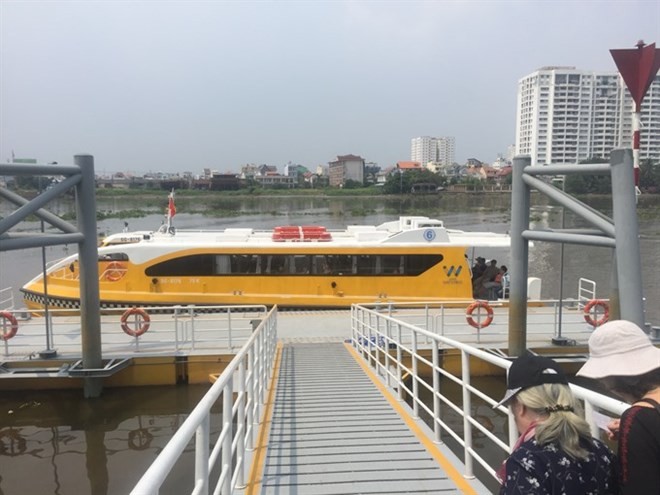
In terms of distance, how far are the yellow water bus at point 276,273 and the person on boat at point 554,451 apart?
12967 mm

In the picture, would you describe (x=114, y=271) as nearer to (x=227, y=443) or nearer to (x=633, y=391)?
(x=227, y=443)

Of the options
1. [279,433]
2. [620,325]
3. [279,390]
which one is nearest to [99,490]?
[279,390]

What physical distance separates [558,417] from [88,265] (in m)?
9.19

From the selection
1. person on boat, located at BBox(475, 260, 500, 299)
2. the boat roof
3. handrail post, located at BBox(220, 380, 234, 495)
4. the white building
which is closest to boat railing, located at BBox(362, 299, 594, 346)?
person on boat, located at BBox(475, 260, 500, 299)

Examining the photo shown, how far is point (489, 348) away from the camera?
35.1 feet

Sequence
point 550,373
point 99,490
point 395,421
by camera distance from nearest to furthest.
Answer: point 550,373, point 395,421, point 99,490

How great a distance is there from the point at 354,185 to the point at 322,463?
14604 centimetres

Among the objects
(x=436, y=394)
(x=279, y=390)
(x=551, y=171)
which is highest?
(x=551, y=171)

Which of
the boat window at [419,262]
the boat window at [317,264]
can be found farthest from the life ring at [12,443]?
the boat window at [419,262]

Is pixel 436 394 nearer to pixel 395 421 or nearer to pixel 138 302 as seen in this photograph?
pixel 395 421

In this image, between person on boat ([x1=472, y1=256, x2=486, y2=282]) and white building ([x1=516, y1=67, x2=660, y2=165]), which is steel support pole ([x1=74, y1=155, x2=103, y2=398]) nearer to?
person on boat ([x1=472, y1=256, x2=486, y2=282])

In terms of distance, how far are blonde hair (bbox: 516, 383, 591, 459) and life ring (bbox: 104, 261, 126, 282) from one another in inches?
555

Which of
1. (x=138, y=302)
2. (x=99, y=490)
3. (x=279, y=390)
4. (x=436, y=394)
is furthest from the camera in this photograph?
(x=138, y=302)

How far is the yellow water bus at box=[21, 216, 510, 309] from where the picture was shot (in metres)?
14.6
